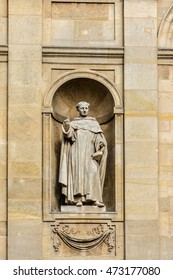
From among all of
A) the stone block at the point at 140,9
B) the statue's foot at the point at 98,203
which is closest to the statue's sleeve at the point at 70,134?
the statue's foot at the point at 98,203

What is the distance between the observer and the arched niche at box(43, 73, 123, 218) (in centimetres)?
3894

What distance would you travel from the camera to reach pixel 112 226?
38.8 metres

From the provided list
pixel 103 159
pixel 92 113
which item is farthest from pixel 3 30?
pixel 103 159

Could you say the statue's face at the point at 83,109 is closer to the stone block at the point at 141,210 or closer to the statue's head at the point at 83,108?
the statue's head at the point at 83,108

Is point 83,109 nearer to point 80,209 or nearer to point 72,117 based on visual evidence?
point 72,117

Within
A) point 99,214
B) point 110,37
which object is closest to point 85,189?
point 99,214

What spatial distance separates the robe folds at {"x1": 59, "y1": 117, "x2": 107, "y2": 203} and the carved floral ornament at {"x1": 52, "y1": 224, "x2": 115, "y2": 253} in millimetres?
597

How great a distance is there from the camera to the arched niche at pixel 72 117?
128 ft

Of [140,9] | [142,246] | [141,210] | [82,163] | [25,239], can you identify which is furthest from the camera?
[140,9]

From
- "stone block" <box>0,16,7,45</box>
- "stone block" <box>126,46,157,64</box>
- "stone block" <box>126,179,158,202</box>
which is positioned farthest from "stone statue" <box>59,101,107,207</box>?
"stone block" <box>0,16,7,45</box>

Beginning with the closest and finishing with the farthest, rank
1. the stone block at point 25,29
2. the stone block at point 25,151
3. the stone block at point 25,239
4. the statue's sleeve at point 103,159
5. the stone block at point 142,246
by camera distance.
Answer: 1. the stone block at point 25,239
2. the stone block at point 142,246
3. the stone block at point 25,151
4. the statue's sleeve at point 103,159
5. the stone block at point 25,29

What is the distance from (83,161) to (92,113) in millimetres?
1332

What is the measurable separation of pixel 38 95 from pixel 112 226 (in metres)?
2.98

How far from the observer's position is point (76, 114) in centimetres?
3984
